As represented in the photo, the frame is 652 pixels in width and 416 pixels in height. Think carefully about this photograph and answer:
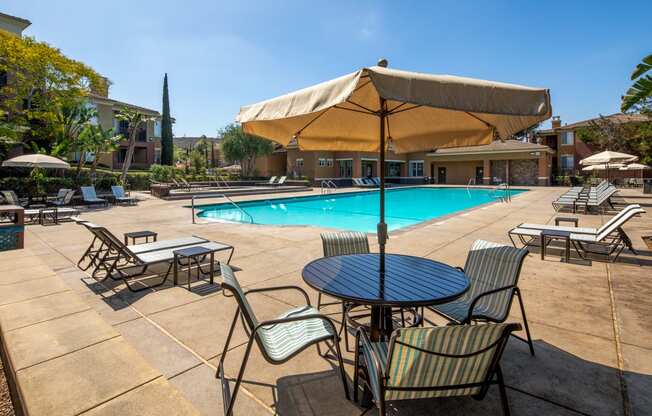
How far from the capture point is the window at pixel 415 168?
40969 mm

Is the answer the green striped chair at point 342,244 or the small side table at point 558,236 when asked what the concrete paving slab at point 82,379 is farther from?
the small side table at point 558,236

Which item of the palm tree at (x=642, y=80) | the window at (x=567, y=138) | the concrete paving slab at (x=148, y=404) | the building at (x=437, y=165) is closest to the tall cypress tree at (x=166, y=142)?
the building at (x=437, y=165)

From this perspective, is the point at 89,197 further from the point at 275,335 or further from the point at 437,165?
the point at 437,165

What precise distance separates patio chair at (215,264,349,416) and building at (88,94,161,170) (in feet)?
120

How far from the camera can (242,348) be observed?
300cm

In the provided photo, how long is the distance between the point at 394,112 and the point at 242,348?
2788 millimetres

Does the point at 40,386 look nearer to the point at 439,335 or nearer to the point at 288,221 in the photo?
the point at 439,335

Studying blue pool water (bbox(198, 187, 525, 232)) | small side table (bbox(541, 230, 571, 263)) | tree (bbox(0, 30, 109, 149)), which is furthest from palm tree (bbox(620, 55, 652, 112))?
tree (bbox(0, 30, 109, 149))

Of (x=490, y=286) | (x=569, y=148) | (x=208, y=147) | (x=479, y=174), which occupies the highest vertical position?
(x=208, y=147)

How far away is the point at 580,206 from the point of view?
1317cm

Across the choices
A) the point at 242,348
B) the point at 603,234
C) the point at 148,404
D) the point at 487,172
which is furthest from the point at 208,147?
the point at 148,404

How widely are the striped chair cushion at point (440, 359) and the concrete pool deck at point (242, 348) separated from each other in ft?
1.96

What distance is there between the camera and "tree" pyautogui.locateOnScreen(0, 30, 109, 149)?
60.9ft

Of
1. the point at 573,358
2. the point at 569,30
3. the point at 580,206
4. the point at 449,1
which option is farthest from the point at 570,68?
the point at 573,358
